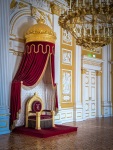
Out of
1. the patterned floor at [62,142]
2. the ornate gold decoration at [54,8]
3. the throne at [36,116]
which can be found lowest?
the patterned floor at [62,142]

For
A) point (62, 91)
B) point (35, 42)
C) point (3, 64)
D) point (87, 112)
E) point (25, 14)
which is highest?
point (25, 14)

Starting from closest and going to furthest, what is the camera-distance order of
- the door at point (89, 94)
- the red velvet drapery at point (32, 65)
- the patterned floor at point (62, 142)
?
the patterned floor at point (62, 142) < the red velvet drapery at point (32, 65) < the door at point (89, 94)

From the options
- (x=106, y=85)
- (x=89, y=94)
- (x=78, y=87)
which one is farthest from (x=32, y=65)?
(x=106, y=85)

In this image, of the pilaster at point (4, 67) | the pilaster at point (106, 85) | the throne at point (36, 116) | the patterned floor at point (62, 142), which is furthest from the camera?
the pilaster at point (106, 85)

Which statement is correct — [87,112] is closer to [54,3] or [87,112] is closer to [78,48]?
[78,48]

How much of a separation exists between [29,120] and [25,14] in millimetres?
2703

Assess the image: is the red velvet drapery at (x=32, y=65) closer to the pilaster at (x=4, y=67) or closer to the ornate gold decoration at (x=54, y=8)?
the pilaster at (x=4, y=67)

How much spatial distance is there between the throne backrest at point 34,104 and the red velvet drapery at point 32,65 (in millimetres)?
425

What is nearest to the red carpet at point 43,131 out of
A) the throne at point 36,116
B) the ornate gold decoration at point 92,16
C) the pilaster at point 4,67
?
the throne at point 36,116

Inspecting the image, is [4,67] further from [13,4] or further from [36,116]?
[13,4]

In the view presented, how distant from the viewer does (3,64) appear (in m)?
5.44

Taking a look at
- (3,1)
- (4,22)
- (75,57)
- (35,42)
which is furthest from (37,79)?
(75,57)

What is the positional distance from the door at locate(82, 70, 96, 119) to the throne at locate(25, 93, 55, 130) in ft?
8.46

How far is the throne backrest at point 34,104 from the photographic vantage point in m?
6.04
